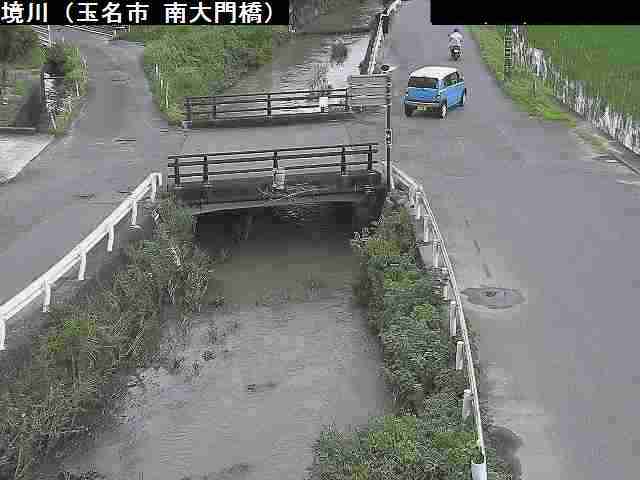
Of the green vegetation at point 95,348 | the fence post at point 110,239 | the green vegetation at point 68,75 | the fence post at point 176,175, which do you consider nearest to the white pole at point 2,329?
the green vegetation at point 95,348

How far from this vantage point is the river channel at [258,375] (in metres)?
14.5

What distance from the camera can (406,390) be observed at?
47.0 ft

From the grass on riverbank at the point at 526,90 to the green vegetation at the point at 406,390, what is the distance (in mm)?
15259

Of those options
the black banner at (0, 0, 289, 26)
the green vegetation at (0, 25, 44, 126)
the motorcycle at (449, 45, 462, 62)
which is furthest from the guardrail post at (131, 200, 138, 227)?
the motorcycle at (449, 45, 462, 62)

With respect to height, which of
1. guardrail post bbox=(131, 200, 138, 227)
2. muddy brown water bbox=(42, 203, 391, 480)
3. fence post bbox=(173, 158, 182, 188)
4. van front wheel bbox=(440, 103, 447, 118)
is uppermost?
van front wheel bbox=(440, 103, 447, 118)

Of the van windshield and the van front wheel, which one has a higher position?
the van windshield

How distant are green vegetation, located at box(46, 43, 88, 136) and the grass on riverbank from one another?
17.1m

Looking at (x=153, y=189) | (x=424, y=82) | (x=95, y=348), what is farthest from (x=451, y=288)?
(x=424, y=82)

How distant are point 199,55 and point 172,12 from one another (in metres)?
27.8

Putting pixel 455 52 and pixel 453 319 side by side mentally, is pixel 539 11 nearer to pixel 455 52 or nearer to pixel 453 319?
pixel 453 319

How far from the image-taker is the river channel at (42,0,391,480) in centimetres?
1452

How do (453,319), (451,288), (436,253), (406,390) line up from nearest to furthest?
1. (406,390)
2. (453,319)
3. (451,288)
4. (436,253)

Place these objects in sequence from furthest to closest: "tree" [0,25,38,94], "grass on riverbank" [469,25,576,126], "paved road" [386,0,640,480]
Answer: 1. "tree" [0,25,38,94]
2. "grass on riverbank" [469,25,576,126]
3. "paved road" [386,0,640,480]

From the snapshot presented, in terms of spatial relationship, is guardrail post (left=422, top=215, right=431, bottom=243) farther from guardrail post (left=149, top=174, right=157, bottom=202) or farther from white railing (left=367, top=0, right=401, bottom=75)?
white railing (left=367, top=0, right=401, bottom=75)
